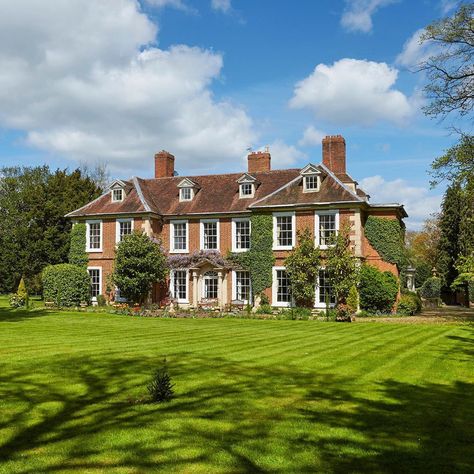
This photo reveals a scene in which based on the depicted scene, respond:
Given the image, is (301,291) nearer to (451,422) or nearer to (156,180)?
(156,180)

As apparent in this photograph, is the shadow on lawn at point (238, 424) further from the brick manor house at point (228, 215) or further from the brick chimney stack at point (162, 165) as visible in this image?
the brick chimney stack at point (162, 165)

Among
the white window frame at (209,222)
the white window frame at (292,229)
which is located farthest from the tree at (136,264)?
the white window frame at (292,229)

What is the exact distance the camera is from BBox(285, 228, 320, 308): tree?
1145 inches

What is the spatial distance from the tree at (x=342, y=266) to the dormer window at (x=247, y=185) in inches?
277

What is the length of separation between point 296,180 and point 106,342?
62.8 feet

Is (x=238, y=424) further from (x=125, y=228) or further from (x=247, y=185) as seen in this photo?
(x=125, y=228)

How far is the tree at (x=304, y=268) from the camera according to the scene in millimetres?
29094

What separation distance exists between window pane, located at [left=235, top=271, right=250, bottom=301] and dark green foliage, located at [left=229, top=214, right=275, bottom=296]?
2.33 feet

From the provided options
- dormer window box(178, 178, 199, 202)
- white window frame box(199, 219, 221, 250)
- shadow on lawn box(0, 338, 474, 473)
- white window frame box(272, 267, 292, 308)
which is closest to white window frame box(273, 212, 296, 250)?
white window frame box(272, 267, 292, 308)

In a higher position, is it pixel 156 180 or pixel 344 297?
pixel 156 180

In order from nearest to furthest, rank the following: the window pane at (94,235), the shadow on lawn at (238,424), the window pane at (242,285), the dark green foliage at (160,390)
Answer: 1. the shadow on lawn at (238,424)
2. the dark green foliage at (160,390)
3. the window pane at (242,285)
4. the window pane at (94,235)

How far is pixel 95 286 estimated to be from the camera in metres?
34.8

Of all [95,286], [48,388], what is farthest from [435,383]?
[95,286]

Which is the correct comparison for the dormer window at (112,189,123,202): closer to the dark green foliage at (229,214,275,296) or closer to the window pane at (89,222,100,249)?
the window pane at (89,222,100,249)
